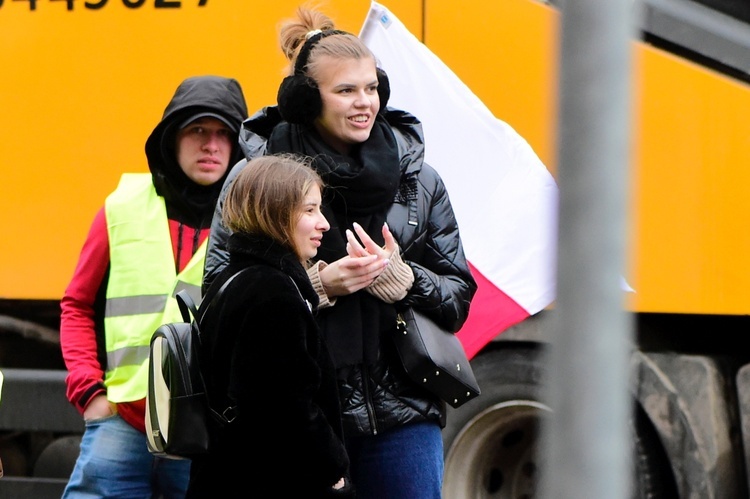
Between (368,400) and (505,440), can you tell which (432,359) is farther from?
(505,440)

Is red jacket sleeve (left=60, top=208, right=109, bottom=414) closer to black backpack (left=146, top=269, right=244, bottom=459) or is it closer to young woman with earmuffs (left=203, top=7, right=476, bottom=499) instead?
young woman with earmuffs (left=203, top=7, right=476, bottom=499)

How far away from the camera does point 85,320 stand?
3.89 m

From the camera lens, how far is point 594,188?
1.12 meters

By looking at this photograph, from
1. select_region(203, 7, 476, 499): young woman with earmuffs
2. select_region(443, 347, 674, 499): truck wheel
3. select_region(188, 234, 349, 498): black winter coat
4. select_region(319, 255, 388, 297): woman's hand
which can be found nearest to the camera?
select_region(188, 234, 349, 498): black winter coat

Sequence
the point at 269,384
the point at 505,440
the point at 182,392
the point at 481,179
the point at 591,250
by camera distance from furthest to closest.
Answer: the point at 505,440 < the point at 481,179 < the point at 182,392 < the point at 269,384 < the point at 591,250

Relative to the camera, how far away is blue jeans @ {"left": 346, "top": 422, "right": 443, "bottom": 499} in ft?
10.4

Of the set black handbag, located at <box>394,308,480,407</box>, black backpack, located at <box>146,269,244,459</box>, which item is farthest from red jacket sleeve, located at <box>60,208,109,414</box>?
black handbag, located at <box>394,308,480,407</box>

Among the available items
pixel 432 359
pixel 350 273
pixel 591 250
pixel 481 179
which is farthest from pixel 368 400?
pixel 591 250

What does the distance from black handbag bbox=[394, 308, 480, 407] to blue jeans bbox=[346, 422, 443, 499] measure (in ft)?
0.38

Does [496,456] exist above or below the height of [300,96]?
below

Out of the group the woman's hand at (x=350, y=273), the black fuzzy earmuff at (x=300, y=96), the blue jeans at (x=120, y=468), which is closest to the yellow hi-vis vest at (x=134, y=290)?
the blue jeans at (x=120, y=468)

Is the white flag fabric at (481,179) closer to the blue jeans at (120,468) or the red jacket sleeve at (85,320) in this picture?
the blue jeans at (120,468)

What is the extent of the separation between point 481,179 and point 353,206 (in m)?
1.40

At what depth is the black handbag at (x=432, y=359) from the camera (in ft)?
10.3
